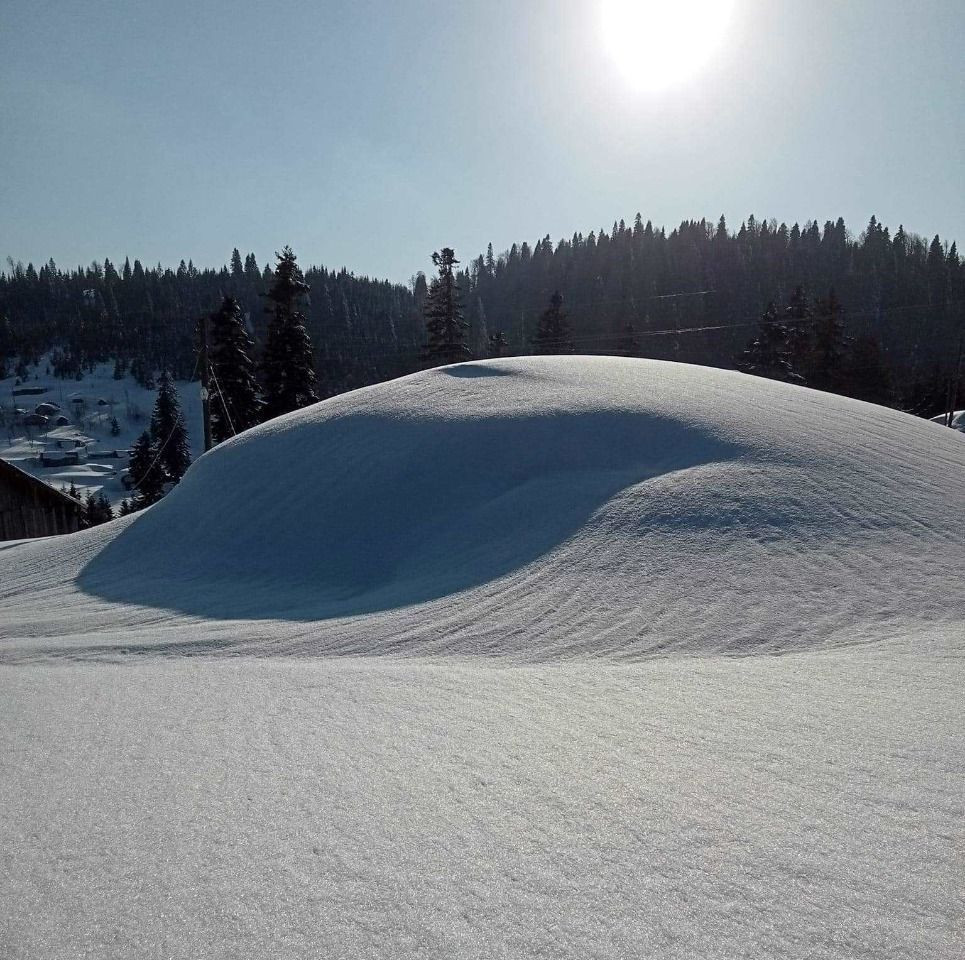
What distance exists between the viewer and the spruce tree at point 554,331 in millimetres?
38000

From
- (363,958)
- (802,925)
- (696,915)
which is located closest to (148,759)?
(363,958)

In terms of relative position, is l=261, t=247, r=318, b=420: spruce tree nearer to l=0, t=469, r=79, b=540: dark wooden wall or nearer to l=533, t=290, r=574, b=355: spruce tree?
l=0, t=469, r=79, b=540: dark wooden wall

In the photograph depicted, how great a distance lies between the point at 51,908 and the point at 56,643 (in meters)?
4.54

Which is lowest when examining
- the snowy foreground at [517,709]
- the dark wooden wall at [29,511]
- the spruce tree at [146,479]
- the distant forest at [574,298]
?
the snowy foreground at [517,709]

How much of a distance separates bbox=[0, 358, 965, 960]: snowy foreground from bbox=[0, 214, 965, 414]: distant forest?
85147 mm

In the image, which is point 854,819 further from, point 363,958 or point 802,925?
point 363,958

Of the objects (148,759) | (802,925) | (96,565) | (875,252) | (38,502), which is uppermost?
(875,252)

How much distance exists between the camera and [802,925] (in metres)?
1.76

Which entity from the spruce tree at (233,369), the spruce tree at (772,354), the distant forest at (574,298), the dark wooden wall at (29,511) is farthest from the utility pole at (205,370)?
the distant forest at (574,298)

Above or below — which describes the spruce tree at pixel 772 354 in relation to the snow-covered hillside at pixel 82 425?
below

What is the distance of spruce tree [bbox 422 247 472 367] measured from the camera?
1272 inches

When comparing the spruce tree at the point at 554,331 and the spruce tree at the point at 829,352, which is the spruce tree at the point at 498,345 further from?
the spruce tree at the point at 829,352

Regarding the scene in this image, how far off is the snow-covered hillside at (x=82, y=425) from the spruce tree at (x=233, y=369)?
151 ft

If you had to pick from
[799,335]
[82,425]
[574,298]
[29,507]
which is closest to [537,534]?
[29,507]
